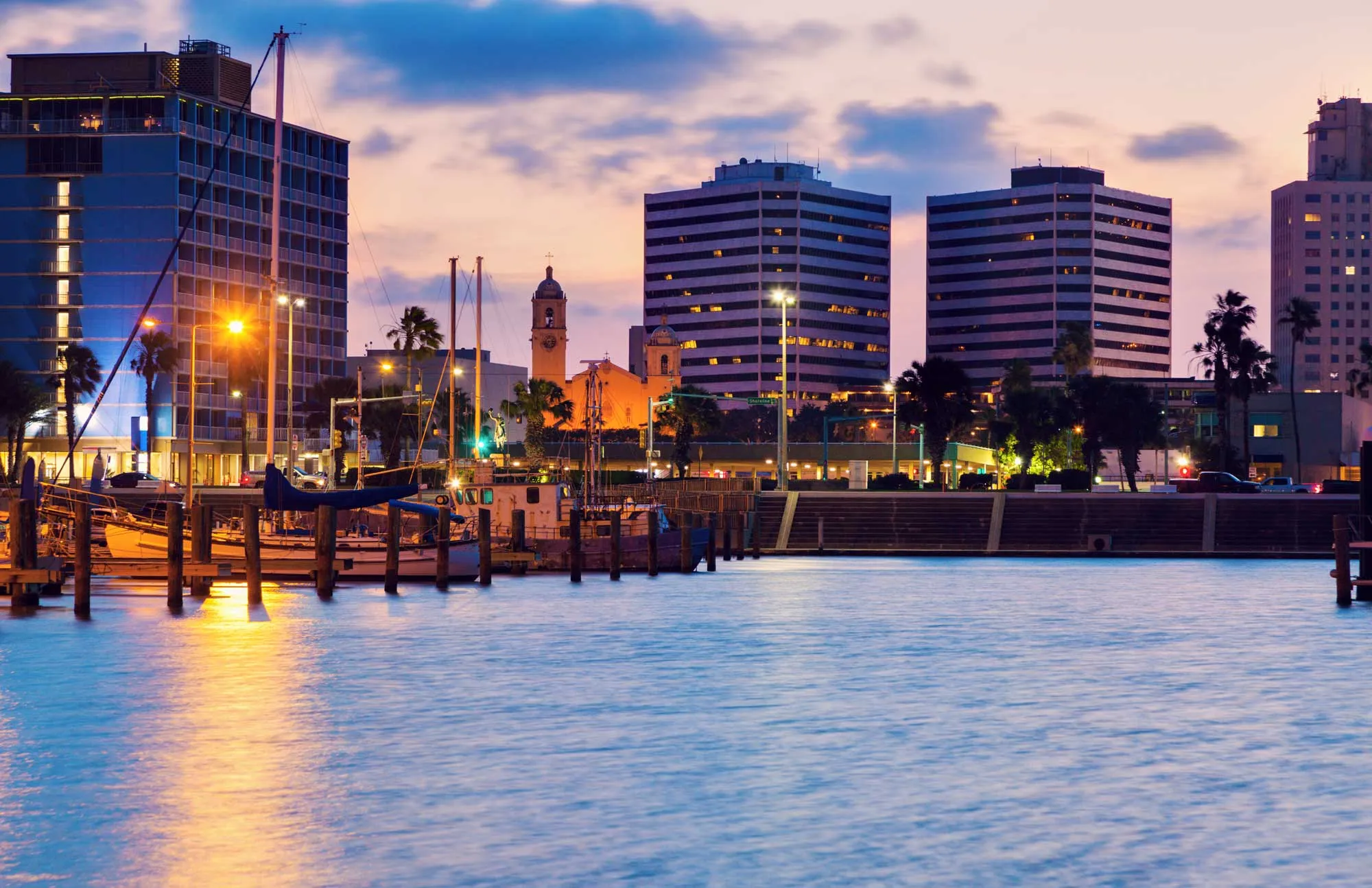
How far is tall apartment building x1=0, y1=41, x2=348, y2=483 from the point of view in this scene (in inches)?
5974

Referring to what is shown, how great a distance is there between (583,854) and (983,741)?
10.2 metres

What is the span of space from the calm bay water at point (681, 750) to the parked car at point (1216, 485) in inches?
2418

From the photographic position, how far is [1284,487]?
11850 centimetres

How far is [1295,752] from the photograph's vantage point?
26703mm

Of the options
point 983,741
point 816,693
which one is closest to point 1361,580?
point 816,693

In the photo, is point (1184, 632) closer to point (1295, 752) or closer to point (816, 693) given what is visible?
point (816, 693)

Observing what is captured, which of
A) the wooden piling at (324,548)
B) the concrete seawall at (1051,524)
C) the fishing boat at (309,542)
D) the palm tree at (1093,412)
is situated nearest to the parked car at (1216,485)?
the concrete seawall at (1051,524)

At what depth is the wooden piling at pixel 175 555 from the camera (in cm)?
4634

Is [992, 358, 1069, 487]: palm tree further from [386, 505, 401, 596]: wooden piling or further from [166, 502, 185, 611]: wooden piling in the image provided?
[166, 502, 185, 611]: wooden piling

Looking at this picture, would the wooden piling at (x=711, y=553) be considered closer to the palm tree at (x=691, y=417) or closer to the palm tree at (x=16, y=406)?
the palm tree at (x=16, y=406)

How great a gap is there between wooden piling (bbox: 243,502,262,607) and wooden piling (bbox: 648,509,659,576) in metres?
20.1

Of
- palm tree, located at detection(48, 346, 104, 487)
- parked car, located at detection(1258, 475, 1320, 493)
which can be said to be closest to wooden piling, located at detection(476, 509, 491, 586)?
parked car, located at detection(1258, 475, 1320, 493)

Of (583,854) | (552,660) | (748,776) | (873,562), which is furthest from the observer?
(873,562)

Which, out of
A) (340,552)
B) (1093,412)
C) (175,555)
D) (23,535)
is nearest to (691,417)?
(1093,412)
